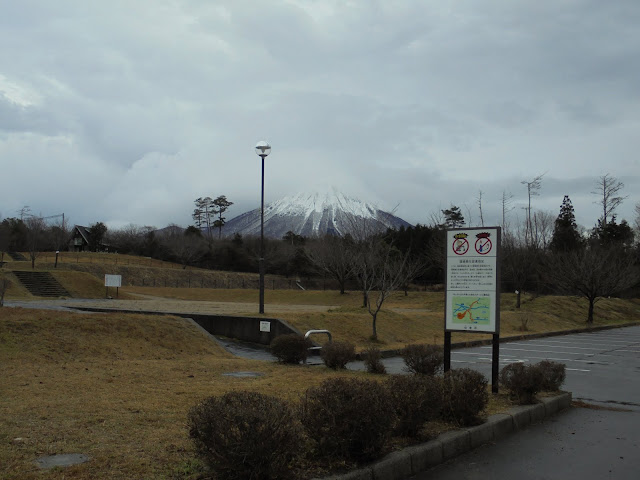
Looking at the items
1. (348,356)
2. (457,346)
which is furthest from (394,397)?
(457,346)

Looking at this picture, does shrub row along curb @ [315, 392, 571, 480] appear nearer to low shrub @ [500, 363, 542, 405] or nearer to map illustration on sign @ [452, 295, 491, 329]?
low shrub @ [500, 363, 542, 405]

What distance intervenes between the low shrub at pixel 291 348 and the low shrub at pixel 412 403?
6.05 m

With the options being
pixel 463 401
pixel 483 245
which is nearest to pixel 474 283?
pixel 483 245

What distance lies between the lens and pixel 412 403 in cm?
554

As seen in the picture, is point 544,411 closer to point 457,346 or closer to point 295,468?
point 295,468

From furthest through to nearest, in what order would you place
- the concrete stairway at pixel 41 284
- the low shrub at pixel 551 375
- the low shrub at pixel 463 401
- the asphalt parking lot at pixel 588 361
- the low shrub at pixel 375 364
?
the concrete stairway at pixel 41 284
the low shrub at pixel 375 364
the asphalt parking lot at pixel 588 361
the low shrub at pixel 551 375
the low shrub at pixel 463 401

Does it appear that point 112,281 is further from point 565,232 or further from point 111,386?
point 565,232

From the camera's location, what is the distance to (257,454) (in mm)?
3885

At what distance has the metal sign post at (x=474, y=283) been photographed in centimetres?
874

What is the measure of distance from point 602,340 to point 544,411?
1758cm

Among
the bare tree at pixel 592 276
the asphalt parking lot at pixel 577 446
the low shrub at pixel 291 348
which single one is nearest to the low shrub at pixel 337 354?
the low shrub at pixel 291 348

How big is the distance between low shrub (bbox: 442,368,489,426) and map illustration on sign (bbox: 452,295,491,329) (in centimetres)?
237

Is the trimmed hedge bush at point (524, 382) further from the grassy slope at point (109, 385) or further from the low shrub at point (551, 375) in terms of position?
the grassy slope at point (109, 385)

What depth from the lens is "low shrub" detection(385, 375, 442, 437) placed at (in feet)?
18.1
